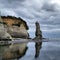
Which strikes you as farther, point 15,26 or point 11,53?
point 15,26

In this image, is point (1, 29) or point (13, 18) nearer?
point (1, 29)

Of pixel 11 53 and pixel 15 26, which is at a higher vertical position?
pixel 15 26

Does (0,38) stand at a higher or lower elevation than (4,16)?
lower

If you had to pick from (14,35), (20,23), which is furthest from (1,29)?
(20,23)

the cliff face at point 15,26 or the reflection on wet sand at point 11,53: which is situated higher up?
the cliff face at point 15,26

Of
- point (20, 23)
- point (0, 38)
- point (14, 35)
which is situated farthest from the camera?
point (20, 23)

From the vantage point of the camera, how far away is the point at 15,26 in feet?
422

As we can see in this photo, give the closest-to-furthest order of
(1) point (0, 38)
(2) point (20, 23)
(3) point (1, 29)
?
(1) point (0, 38)
(3) point (1, 29)
(2) point (20, 23)

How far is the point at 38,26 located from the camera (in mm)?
131375

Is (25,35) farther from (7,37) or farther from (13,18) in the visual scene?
(7,37)

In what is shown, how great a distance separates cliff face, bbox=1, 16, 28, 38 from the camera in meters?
125

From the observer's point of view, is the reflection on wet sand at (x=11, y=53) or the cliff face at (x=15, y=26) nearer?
the reflection on wet sand at (x=11, y=53)

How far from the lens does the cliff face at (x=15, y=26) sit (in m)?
125

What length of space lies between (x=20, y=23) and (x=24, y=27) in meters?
4.61
